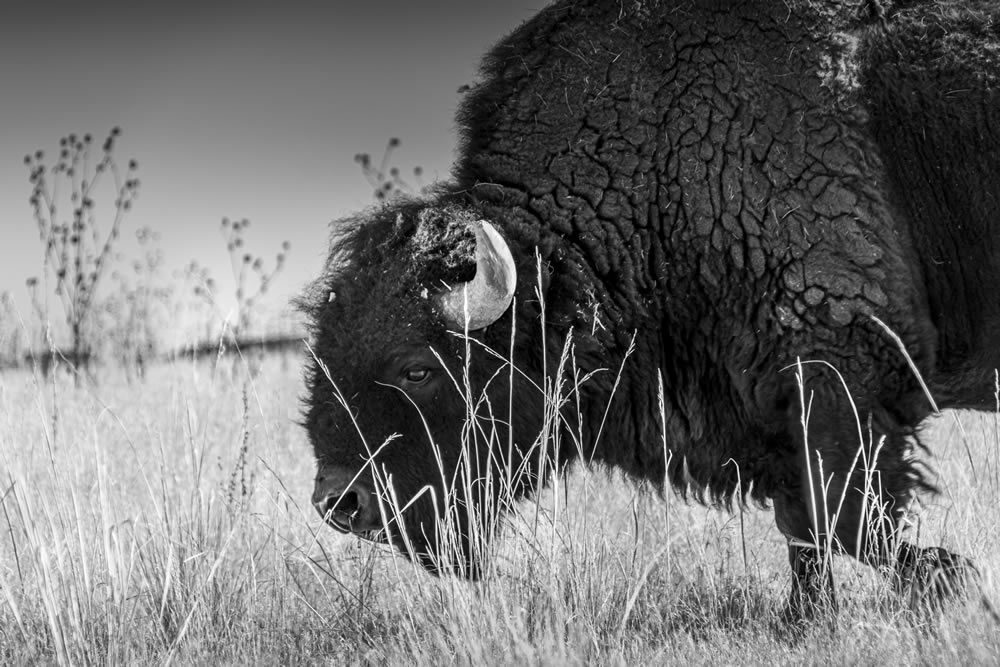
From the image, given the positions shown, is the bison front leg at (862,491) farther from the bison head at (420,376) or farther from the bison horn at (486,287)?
the bison horn at (486,287)

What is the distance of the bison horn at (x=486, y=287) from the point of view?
4223 millimetres

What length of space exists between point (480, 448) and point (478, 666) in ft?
4.31

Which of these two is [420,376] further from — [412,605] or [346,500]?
[412,605]

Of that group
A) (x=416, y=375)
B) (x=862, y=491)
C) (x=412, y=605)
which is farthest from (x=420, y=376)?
(x=862, y=491)

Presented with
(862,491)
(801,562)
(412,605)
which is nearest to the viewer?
(412,605)

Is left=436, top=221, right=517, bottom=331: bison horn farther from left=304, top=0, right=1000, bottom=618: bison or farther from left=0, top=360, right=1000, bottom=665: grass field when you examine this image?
left=0, top=360, right=1000, bottom=665: grass field

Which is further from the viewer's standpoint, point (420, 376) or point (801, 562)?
point (801, 562)

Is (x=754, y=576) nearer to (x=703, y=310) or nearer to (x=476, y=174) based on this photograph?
(x=703, y=310)

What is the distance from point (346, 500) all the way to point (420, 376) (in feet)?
2.00

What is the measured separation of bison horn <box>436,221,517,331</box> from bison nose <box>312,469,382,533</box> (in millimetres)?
794

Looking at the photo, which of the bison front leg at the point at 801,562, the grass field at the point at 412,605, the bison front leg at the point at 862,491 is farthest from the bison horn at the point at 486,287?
the bison front leg at the point at 801,562

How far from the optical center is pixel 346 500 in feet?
13.9

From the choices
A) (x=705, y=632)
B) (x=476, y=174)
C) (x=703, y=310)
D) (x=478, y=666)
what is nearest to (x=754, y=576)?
(x=705, y=632)

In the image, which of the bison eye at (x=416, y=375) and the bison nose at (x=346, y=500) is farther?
the bison eye at (x=416, y=375)
